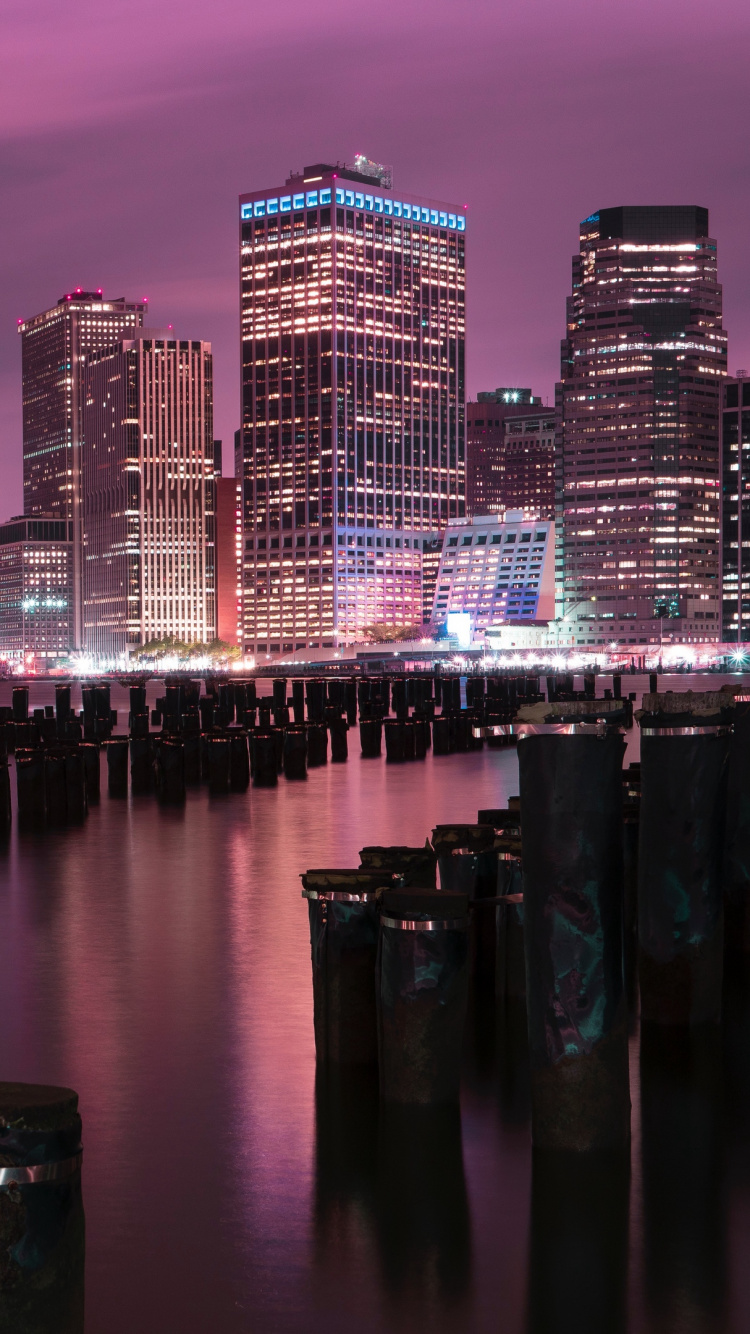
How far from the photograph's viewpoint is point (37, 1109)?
17.8 ft

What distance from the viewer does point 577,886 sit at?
893 cm

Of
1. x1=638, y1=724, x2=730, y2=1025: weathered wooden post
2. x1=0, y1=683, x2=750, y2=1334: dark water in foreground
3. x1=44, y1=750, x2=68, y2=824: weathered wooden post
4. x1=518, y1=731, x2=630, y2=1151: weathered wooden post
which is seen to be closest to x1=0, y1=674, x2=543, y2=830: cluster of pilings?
x1=44, y1=750, x2=68, y2=824: weathered wooden post

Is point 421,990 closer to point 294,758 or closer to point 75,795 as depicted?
point 75,795

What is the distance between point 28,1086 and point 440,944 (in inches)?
167

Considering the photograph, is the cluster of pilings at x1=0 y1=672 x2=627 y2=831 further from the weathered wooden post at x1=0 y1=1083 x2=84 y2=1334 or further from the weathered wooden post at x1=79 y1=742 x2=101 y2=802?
the weathered wooden post at x1=0 y1=1083 x2=84 y2=1334

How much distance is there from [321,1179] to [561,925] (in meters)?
2.09

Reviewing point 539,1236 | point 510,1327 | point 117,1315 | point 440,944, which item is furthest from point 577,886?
point 117,1315

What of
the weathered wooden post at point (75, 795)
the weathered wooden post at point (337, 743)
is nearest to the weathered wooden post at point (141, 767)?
the weathered wooden post at point (75, 795)

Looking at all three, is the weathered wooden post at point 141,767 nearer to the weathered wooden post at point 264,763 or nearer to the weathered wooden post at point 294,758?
the weathered wooden post at point 264,763

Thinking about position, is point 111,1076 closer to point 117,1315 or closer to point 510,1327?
point 117,1315

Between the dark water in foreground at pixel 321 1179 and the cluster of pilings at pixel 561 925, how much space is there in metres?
0.42

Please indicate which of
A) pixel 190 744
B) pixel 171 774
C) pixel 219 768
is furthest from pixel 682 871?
pixel 190 744

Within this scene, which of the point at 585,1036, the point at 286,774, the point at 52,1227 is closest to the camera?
the point at 52,1227

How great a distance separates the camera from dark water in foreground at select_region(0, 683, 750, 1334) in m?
7.34
